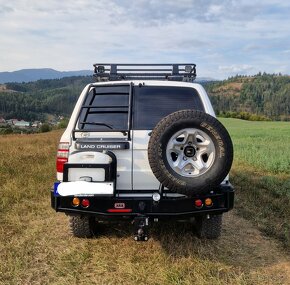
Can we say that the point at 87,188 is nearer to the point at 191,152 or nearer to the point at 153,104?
the point at 191,152

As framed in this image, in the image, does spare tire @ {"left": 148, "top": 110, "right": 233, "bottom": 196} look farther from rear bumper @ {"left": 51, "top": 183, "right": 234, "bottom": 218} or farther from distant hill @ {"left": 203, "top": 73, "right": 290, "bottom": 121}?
distant hill @ {"left": 203, "top": 73, "right": 290, "bottom": 121}

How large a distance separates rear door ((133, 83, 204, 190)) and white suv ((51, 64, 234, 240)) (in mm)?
14

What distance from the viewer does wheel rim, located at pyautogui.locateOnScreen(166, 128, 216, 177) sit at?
4.07 m

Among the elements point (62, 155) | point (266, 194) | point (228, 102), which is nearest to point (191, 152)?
point (62, 155)

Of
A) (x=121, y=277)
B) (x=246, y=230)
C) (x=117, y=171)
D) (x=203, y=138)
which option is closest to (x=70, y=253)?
(x=121, y=277)

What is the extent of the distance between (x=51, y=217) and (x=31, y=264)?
80.5 inches

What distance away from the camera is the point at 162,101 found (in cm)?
498

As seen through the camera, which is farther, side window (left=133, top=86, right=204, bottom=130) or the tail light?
side window (left=133, top=86, right=204, bottom=130)

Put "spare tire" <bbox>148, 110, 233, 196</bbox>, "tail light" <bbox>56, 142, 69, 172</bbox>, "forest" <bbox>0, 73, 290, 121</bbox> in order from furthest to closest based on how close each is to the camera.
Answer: "forest" <bbox>0, 73, 290, 121</bbox>, "tail light" <bbox>56, 142, 69, 172</bbox>, "spare tire" <bbox>148, 110, 233, 196</bbox>

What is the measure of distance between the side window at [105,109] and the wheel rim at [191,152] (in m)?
0.84

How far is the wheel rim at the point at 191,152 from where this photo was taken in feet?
13.4

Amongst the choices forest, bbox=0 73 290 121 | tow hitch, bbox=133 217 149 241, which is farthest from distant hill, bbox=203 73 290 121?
tow hitch, bbox=133 217 149 241

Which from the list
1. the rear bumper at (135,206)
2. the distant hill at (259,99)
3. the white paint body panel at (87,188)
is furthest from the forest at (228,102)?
the white paint body panel at (87,188)

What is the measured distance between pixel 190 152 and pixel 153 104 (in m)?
1.07
